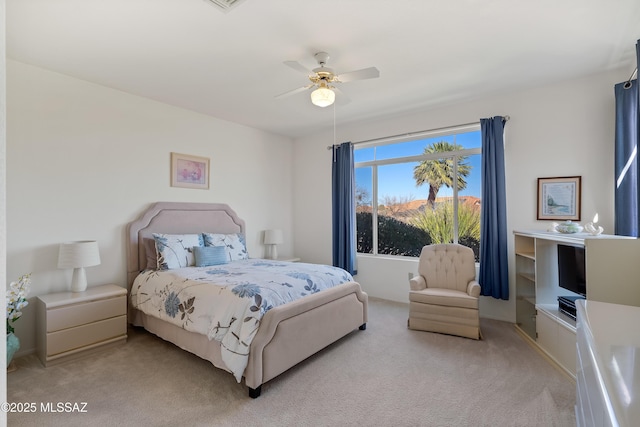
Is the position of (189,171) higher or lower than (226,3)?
lower

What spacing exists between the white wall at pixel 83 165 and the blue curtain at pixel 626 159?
465cm

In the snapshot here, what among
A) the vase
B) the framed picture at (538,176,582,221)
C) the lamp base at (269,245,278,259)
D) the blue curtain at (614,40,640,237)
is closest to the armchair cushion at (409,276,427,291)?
the framed picture at (538,176,582,221)

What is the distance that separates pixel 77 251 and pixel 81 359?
0.99 m

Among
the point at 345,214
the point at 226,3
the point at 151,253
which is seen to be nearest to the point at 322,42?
the point at 226,3

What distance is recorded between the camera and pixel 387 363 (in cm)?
274

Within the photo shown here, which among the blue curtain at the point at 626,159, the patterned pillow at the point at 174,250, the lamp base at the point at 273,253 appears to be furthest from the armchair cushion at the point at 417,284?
the patterned pillow at the point at 174,250

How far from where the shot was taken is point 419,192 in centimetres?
458

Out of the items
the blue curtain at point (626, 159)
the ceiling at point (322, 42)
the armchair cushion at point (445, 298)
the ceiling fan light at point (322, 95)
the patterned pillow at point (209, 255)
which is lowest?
the armchair cushion at point (445, 298)

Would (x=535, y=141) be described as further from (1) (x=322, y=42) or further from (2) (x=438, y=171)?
(1) (x=322, y=42)

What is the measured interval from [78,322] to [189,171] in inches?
84.9

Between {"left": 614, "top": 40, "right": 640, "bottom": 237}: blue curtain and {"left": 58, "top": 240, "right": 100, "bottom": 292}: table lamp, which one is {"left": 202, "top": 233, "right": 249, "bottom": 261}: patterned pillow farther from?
{"left": 614, "top": 40, "right": 640, "bottom": 237}: blue curtain

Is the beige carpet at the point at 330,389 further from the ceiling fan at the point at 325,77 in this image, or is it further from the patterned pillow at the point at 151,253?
the ceiling fan at the point at 325,77

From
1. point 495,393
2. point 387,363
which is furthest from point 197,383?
point 495,393

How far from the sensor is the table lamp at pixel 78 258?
2922 mm
